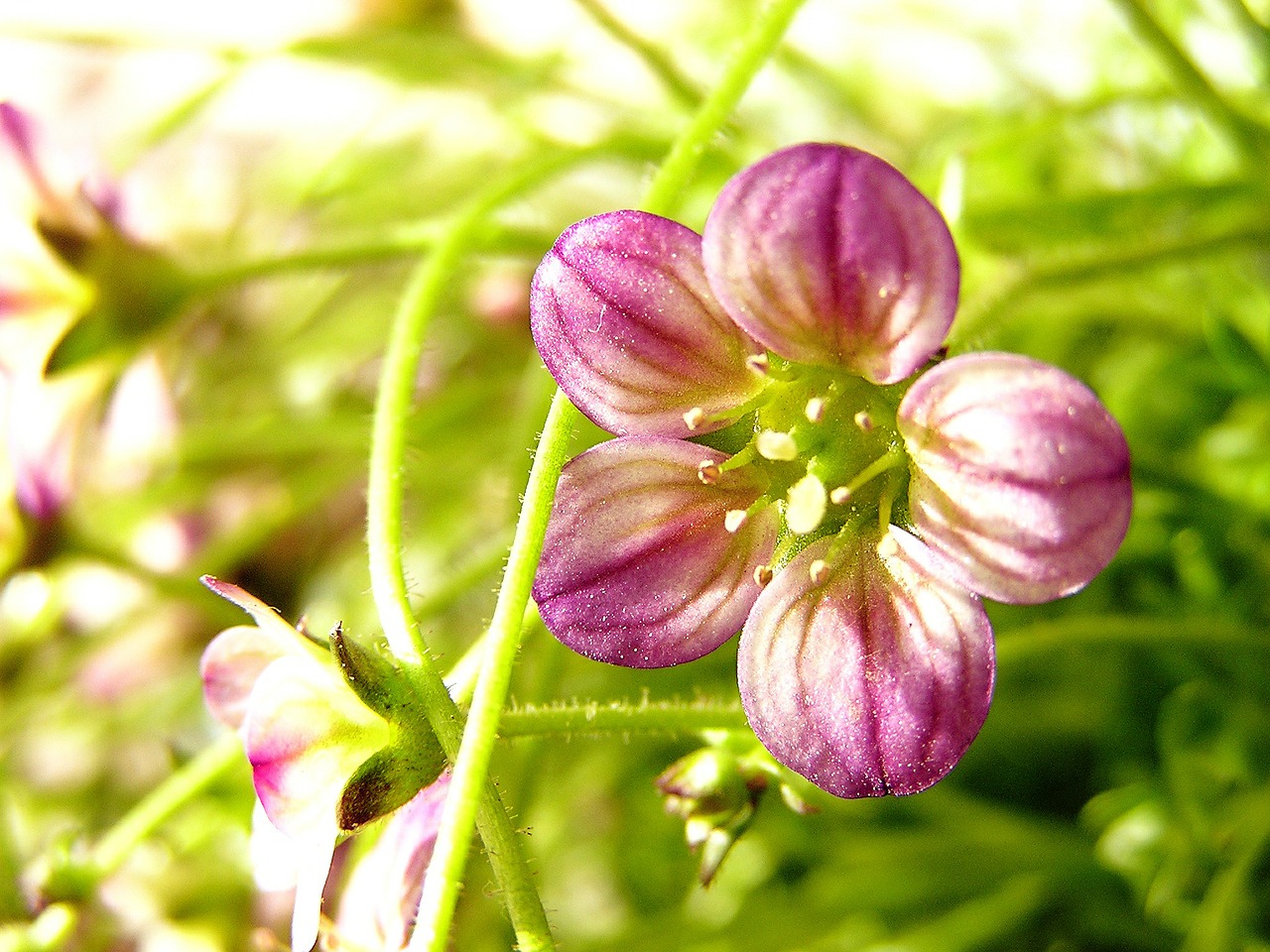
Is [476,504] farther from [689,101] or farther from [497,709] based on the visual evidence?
[497,709]

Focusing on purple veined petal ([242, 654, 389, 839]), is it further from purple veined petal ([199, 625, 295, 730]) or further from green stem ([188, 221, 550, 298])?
green stem ([188, 221, 550, 298])

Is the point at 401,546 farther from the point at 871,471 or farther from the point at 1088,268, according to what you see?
the point at 1088,268

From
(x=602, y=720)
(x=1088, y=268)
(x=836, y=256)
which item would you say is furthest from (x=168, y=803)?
(x=1088, y=268)

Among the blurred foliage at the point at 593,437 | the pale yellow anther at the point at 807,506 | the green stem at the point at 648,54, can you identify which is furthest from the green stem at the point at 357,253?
the pale yellow anther at the point at 807,506

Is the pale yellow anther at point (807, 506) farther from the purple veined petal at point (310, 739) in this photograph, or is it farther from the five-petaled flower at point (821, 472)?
the purple veined petal at point (310, 739)

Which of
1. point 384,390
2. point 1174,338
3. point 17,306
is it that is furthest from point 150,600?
point 1174,338

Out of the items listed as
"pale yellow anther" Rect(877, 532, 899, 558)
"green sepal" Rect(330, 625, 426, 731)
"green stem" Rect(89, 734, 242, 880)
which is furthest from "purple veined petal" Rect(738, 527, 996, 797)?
"green stem" Rect(89, 734, 242, 880)
